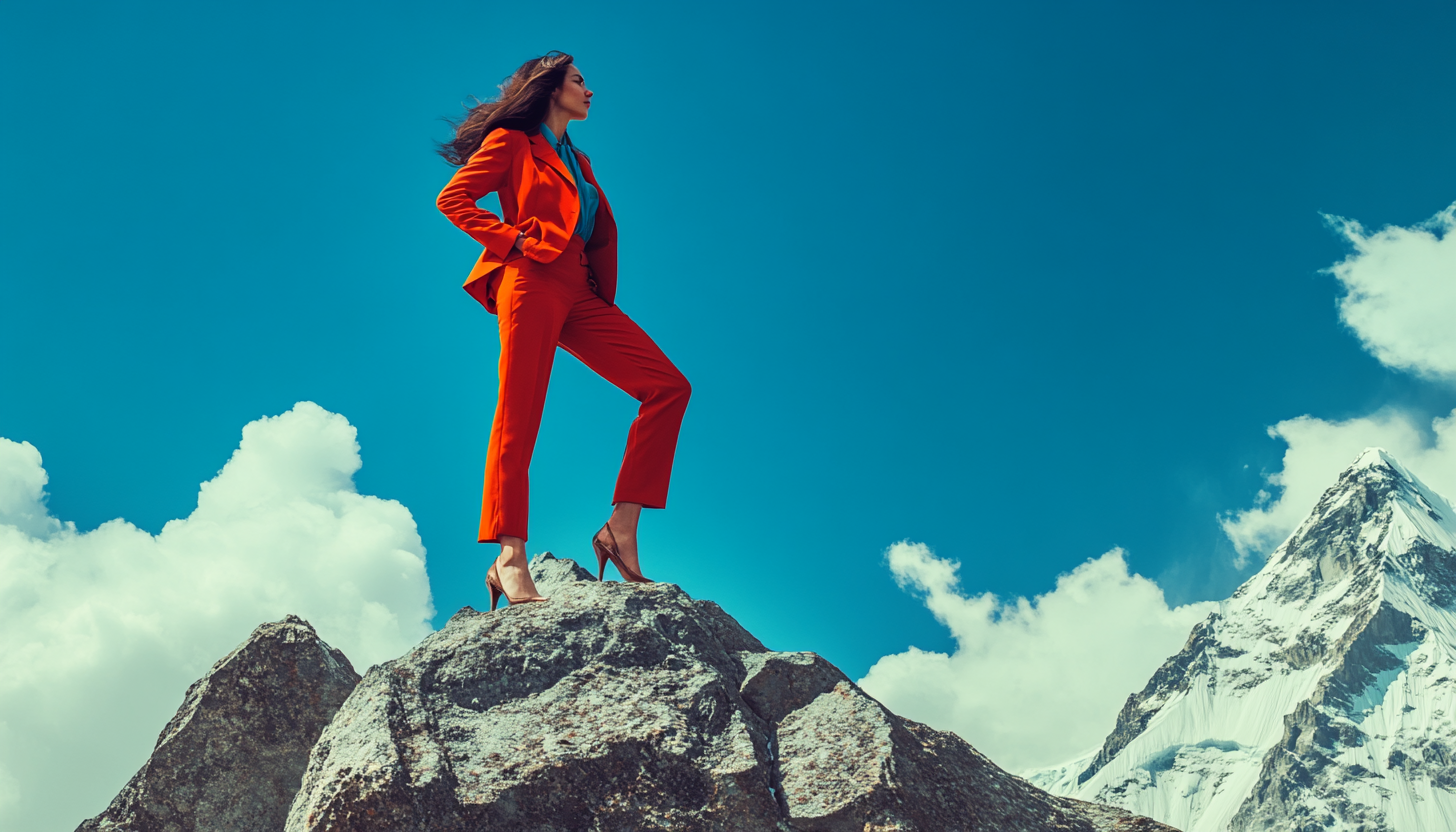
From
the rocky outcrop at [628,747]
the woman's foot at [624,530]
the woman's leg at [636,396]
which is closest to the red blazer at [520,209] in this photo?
the woman's leg at [636,396]

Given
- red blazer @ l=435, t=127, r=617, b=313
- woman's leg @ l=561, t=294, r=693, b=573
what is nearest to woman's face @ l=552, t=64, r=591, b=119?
red blazer @ l=435, t=127, r=617, b=313

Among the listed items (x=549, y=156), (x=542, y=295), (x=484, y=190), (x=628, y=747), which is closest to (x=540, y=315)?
(x=542, y=295)

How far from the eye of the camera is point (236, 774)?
6.40 m

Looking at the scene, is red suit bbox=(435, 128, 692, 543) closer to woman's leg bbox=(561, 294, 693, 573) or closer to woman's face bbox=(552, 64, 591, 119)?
woman's leg bbox=(561, 294, 693, 573)

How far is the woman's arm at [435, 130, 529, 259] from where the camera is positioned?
21.1 ft

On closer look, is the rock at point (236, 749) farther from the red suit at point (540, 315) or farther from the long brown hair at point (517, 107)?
the long brown hair at point (517, 107)

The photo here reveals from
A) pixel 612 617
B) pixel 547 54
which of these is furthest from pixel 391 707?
pixel 547 54

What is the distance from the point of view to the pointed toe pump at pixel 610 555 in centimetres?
663

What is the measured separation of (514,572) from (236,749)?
2103 millimetres

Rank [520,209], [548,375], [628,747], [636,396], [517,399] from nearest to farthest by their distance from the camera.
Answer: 1. [628,747]
2. [517,399]
3. [548,375]
4. [520,209]
5. [636,396]

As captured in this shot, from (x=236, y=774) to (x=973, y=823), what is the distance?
4415mm

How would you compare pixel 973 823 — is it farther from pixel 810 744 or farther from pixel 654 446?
pixel 654 446

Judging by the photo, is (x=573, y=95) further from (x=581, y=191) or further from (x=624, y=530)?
(x=624, y=530)

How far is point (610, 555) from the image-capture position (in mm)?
6730
